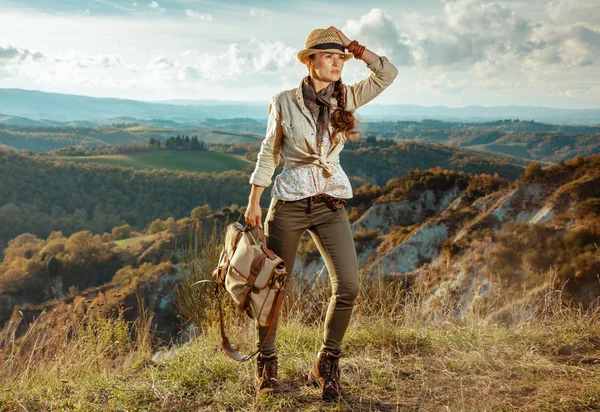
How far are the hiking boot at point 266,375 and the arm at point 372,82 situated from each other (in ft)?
4.44

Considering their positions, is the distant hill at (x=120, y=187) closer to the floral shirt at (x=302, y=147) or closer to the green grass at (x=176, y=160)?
the green grass at (x=176, y=160)

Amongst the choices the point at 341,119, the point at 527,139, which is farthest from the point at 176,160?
the point at 527,139

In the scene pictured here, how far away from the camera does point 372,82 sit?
238 centimetres

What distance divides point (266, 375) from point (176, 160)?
319ft

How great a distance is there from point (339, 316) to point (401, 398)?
546 mm

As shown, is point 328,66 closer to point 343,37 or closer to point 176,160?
point 343,37

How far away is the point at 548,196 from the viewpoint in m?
17.4

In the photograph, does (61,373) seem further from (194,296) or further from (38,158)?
(38,158)

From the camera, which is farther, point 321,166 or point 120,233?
point 120,233

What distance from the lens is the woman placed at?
2248mm

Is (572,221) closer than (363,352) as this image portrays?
No

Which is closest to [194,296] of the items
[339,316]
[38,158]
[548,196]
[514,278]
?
[339,316]

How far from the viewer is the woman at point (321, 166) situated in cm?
225

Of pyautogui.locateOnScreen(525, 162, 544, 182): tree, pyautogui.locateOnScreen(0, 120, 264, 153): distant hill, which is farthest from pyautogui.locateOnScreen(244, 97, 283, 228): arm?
pyautogui.locateOnScreen(0, 120, 264, 153): distant hill
